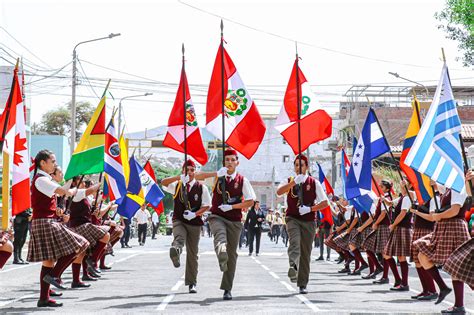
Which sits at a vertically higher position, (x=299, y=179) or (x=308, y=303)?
(x=299, y=179)

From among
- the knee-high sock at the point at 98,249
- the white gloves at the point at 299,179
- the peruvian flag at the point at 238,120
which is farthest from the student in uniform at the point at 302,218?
the knee-high sock at the point at 98,249

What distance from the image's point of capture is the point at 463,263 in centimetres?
1156

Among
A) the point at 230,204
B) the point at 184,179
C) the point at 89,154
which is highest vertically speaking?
the point at 89,154

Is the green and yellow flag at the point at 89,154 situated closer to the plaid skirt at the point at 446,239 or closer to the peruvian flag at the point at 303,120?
the peruvian flag at the point at 303,120

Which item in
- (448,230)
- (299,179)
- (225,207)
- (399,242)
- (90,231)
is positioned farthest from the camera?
(90,231)

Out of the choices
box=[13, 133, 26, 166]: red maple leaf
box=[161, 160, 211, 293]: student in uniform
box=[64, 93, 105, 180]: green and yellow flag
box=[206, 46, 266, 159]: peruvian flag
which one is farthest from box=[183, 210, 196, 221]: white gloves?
box=[13, 133, 26, 166]: red maple leaf

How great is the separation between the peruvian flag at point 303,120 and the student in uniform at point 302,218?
4.85 ft

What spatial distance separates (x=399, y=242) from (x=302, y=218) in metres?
2.55

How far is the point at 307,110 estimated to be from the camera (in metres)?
17.0

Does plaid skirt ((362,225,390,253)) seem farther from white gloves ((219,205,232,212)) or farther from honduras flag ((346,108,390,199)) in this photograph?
white gloves ((219,205,232,212))

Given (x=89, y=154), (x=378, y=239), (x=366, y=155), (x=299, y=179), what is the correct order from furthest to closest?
1. (x=366, y=155)
2. (x=378, y=239)
3. (x=89, y=154)
4. (x=299, y=179)

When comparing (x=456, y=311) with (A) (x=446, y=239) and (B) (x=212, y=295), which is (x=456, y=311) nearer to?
(A) (x=446, y=239)

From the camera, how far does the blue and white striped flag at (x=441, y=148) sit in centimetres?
1216

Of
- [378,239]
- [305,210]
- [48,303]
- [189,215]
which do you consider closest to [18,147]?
[48,303]
